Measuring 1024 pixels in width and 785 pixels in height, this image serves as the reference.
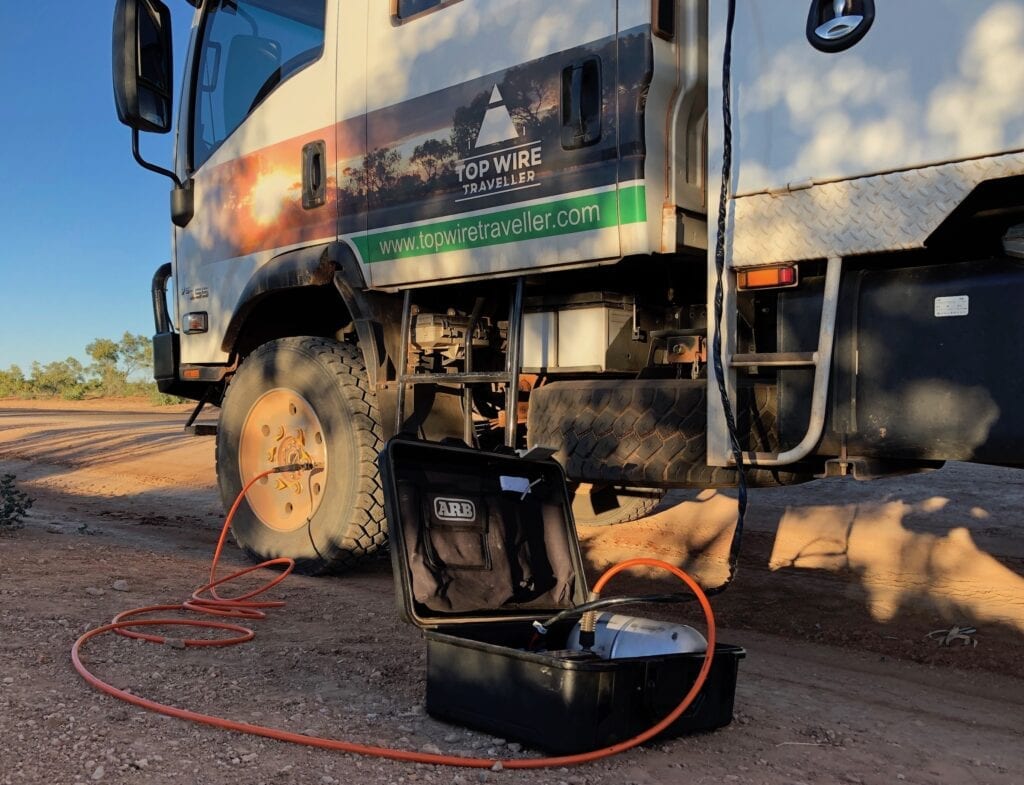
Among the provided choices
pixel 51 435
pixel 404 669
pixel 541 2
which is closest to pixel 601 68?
pixel 541 2

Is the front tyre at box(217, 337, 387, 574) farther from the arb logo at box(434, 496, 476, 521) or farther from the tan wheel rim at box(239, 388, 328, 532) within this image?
the arb logo at box(434, 496, 476, 521)

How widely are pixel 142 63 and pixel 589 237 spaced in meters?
2.88

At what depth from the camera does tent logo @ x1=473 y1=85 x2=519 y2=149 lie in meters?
4.04

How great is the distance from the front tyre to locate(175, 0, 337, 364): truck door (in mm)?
464

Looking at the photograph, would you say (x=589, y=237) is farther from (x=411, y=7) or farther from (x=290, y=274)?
(x=290, y=274)

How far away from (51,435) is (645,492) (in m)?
13.6

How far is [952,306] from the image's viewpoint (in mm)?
2951

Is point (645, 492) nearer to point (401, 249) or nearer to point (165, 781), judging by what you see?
point (401, 249)

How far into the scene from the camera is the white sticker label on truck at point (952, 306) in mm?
2920

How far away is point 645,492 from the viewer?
17.9 feet

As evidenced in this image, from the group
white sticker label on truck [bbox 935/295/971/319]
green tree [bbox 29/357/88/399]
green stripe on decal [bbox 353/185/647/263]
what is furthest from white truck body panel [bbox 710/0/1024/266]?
green tree [bbox 29/357/88/399]

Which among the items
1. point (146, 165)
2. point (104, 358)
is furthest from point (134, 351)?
point (146, 165)

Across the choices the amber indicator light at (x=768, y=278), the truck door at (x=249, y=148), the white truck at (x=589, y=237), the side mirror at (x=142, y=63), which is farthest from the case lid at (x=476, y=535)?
the side mirror at (x=142, y=63)

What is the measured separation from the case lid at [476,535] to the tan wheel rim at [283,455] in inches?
77.4
